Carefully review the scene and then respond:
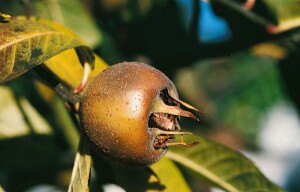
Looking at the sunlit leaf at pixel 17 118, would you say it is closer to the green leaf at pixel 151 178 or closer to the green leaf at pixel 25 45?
the green leaf at pixel 151 178

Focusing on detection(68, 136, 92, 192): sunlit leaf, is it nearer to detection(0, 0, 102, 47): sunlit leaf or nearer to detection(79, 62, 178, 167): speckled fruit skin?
detection(79, 62, 178, 167): speckled fruit skin

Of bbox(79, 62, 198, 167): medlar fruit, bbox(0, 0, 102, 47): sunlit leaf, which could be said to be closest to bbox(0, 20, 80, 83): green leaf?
bbox(79, 62, 198, 167): medlar fruit

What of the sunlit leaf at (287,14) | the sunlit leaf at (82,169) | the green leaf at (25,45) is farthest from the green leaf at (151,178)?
the sunlit leaf at (287,14)

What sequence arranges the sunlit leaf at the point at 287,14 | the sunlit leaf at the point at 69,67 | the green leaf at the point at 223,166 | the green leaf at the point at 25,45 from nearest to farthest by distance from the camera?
the green leaf at the point at 25,45 < the sunlit leaf at the point at 69,67 < the green leaf at the point at 223,166 < the sunlit leaf at the point at 287,14

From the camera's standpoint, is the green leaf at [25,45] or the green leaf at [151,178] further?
the green leaf at [151,178]

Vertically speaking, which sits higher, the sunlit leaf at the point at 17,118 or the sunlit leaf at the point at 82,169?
the sunlit leaf at the point at 82,169

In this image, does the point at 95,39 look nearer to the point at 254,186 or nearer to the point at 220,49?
the point at 220,49

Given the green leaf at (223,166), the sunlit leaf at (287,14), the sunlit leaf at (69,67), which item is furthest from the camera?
the sunlit leaf at (287,14)
